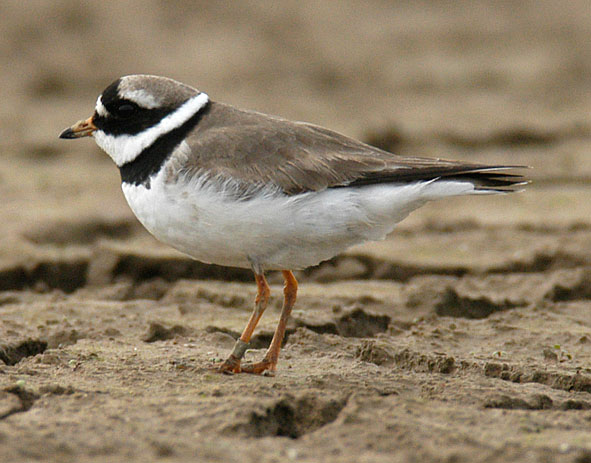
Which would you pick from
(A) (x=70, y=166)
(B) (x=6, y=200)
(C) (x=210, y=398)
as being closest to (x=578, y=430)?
(C) (x=210, y=398)

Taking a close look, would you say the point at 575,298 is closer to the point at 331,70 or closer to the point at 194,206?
the point at 194,206

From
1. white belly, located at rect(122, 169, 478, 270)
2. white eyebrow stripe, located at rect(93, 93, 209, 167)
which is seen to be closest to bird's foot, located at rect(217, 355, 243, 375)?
white belly, located at rect(122, 169, 478, 270)

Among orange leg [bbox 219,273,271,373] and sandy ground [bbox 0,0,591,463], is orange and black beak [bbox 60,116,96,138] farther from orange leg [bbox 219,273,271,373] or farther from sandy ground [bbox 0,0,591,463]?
orange leg [bbox 219,273,271,373]

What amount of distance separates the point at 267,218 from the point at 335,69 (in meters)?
8.50

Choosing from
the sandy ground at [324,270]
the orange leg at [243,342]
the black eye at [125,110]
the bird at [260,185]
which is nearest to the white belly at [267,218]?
the bird at [260,185]

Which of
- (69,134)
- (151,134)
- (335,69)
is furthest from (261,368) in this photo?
(335,69)

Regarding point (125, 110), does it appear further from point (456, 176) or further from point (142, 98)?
point (456, 176)

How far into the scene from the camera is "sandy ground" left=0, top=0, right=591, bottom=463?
3574 mm

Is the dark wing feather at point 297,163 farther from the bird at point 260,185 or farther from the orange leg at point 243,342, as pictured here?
the orange leg at point 243,342

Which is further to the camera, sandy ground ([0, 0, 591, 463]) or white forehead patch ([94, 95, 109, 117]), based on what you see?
white forehead patch ([94, 95, 109, 117])

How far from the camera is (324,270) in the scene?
666 cm

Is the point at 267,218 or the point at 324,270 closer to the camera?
the point at 267,218

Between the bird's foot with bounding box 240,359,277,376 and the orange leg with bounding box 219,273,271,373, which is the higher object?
the orange leg with bounding box 219,273,271,373

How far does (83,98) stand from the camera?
1173cm
